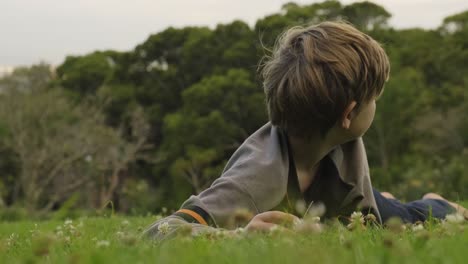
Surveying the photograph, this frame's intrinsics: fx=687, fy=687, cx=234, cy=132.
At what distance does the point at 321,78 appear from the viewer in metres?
3.95

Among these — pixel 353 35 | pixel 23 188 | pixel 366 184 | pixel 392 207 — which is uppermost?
pixel 353 35

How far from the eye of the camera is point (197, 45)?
45.9 m

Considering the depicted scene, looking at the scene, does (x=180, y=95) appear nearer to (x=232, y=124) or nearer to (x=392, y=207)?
(x=232, y=124)

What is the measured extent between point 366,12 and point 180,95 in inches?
541

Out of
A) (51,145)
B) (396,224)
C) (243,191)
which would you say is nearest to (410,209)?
(243,191)

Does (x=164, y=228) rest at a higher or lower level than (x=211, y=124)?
higher

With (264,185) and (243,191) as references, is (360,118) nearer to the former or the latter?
(264,185)

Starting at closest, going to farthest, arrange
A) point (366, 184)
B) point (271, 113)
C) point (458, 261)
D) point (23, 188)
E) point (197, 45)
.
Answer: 1. point (458, 261)
2. point (271, 113)
3. point (366, 184)
4. point (23, 188)
5. point (197, 45)

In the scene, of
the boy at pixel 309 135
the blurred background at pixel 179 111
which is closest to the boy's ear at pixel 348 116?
the boy at pixel 309 135

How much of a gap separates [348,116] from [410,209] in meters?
1.38

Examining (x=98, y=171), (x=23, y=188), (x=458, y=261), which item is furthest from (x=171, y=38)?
(x=458, y=261)

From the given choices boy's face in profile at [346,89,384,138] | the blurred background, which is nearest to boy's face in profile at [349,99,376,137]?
boy's face in profile at [346,89,384,138]

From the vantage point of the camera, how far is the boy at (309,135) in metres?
3.85

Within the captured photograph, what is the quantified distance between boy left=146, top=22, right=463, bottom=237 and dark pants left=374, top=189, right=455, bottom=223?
358 millimetres
